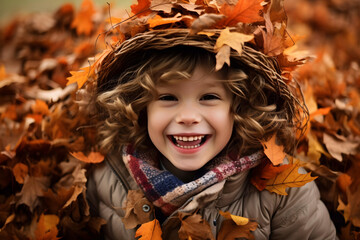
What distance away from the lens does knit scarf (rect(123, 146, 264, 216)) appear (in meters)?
1.32

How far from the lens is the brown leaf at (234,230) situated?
137 cm

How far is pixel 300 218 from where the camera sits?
1406 mm

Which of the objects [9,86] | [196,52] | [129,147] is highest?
[196,52]

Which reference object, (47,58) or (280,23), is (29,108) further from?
(280,23)

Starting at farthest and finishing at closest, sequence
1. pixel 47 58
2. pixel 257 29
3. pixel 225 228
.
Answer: pixel 47 58 → pixel 225 228 → pixel 257 29

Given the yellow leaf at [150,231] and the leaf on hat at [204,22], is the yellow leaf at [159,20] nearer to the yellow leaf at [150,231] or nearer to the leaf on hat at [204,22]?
the leaf on hat at [204,22]

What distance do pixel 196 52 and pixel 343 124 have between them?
3.47 feet

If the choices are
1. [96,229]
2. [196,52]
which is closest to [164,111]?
[196,52]

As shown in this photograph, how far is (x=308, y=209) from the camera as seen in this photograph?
4.65 feet

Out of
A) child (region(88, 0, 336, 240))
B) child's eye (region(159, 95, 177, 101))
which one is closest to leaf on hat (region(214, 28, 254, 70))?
child (region(88, 0, 336, 240))

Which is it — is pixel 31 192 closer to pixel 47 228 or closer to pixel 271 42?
pixel 47 228

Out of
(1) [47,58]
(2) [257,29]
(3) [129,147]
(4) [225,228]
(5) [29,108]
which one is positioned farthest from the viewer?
(1) [47,58]

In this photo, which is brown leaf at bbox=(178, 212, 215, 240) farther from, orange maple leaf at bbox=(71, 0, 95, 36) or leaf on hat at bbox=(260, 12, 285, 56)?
orange maple leaf at bbox=(71, 0, 95, 36)

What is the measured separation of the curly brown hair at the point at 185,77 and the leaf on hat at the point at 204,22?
0.05 meters
